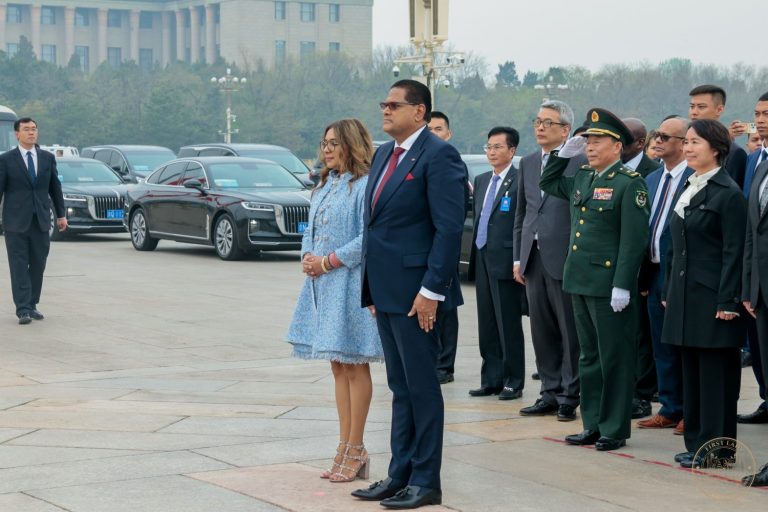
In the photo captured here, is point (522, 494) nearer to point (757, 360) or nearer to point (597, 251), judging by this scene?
point (597, 251)

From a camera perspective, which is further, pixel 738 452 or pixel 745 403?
pixel 745 403

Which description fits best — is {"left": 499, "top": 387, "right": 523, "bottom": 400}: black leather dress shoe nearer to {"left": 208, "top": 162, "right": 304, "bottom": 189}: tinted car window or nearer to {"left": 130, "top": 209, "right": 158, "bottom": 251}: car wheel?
{"left": 208, "top": 162, "right": 304, "bottom": 189}: tinted car window

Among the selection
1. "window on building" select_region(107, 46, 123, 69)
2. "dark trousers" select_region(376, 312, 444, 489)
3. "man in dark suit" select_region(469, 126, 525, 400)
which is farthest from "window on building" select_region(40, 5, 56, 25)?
"dark trousers" select_region(376, 312, 444, 489)

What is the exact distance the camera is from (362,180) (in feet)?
22.1

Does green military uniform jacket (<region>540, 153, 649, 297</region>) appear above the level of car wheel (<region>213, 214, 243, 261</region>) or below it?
above

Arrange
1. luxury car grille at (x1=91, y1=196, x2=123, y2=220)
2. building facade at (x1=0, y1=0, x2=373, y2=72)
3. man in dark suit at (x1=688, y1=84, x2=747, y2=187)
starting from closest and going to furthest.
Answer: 1. man in dark suit at (x1=688, y1=84, x2=747, y2=187)
2. luxury car grille at (x1=91, y1=196, x2=123, y2=220)
3. building facade at (x1=0, y1=0, x2=373, y2=72)

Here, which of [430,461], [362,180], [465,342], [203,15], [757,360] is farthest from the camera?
[203,15]

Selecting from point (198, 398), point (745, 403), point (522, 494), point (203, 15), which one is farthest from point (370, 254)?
point (203, 15)

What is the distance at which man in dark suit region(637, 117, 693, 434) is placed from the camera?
8.11 meters

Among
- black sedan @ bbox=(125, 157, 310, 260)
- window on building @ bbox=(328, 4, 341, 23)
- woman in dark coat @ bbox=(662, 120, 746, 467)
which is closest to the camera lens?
woman in dark coat @ bbox=(662, 120, 746, 467)

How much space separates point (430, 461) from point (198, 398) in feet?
10.9

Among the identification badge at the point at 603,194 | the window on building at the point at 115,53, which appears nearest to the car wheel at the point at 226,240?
the identification badge at the point at 603,194

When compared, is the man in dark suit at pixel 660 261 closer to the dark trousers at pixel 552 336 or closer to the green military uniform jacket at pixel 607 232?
the dark trousers at pixel 552 336

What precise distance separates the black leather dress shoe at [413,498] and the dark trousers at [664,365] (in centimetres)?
250
